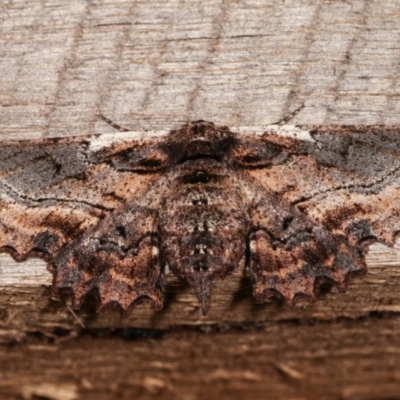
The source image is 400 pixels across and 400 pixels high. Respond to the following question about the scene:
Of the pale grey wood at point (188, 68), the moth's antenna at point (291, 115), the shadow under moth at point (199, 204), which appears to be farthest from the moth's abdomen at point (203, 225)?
the moth's antenna at point (291, 115)

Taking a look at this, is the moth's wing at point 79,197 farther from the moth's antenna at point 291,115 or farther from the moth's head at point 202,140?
the moth's antenna at point 291,115

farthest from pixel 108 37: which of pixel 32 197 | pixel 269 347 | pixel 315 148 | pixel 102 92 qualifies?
pixel 269 347

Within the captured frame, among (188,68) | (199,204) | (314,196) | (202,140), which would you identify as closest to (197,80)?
(188,68)

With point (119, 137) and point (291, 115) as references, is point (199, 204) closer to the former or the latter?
point (119, 137)

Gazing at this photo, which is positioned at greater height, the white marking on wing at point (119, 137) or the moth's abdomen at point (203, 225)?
the white marking on wing at point (119, 137)

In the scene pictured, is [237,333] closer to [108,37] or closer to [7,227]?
[7,227]

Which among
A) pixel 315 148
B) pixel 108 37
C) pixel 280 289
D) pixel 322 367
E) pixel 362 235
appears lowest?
pixel 322 367

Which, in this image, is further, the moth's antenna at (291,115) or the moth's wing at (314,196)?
the moth's wing at (314,196)
